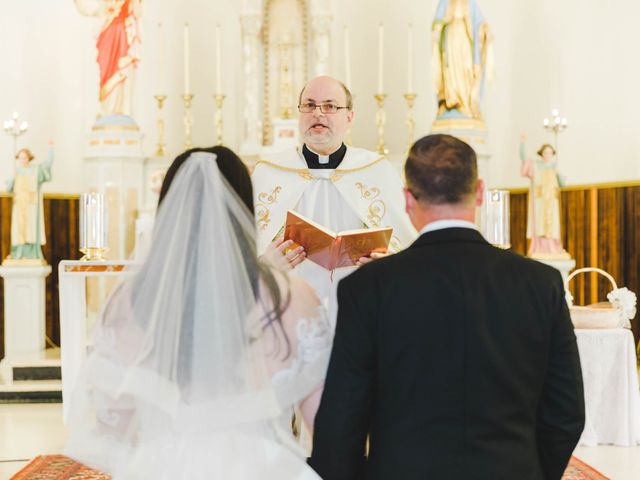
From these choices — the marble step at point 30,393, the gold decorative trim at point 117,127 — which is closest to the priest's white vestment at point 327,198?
the marble step at point 30,393

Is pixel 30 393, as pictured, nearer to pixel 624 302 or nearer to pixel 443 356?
pixel 624 302

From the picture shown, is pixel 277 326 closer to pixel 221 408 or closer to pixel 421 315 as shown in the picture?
pixel 221 408

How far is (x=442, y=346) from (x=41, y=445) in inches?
210

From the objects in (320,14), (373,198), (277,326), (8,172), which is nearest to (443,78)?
(320,14)

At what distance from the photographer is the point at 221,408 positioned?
8.39 feet

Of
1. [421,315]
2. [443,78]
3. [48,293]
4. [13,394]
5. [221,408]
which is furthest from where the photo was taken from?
[48,293]

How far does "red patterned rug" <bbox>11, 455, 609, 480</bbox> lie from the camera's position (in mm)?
5848

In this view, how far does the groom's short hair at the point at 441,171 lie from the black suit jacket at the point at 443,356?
0.30 feet

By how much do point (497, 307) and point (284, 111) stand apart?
30.1 feet

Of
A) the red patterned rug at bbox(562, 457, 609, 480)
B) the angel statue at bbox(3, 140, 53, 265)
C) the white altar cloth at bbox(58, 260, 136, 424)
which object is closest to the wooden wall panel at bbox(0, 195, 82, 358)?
the angel statue at bbox(3, 140, 53, 265)

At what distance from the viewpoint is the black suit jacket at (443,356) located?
7.62 ft

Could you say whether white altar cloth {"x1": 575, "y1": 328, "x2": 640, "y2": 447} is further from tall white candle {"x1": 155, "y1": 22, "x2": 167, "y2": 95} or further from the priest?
tall white candle {"x1": 155, "y1": 22, "x2": 167, "y2": 95}

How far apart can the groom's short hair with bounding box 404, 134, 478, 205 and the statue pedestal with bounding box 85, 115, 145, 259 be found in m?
8.49

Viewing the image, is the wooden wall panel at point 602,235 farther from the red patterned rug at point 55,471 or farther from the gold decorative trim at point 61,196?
the red patterned rug at point 55,471
